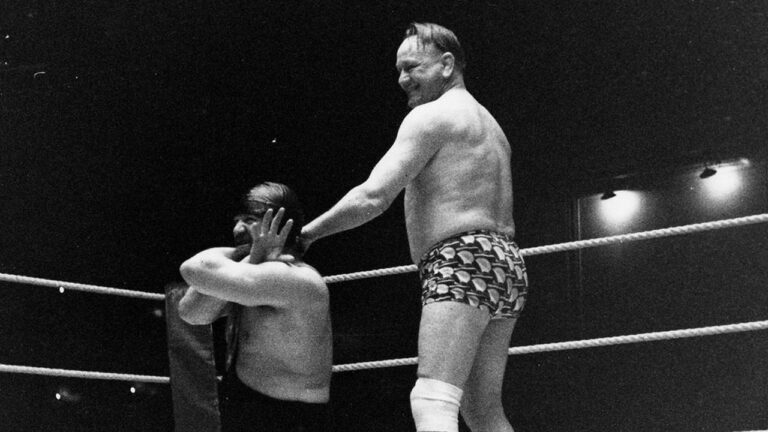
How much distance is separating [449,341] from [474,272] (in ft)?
0.48

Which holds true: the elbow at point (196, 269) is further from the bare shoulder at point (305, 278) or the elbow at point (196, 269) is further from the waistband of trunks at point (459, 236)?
the waistband of trunks at point (459, 236)

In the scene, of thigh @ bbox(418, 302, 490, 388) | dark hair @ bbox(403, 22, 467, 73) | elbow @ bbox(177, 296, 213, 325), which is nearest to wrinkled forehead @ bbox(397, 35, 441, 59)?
dark hair @ bbox(403, 22, 467, 73)

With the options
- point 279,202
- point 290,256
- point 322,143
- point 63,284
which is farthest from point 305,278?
point 322,143

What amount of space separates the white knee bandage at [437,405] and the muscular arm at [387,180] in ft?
1.14

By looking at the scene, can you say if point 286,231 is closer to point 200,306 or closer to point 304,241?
point 304,241

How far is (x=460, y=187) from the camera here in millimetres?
2326

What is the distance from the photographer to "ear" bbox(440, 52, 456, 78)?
2.50 meters

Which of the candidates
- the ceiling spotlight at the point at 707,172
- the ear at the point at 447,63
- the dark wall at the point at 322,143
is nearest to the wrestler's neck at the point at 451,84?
the ear at the point at 447,63

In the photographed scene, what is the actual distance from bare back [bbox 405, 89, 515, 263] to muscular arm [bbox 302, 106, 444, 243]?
0.03 meters

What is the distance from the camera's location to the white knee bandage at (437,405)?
2189mm

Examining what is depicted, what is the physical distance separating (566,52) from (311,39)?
2.97 feet

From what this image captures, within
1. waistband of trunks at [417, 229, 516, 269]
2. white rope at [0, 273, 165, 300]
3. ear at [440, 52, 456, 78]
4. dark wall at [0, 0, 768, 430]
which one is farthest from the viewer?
dark wall at [0, 0, 768, 430]

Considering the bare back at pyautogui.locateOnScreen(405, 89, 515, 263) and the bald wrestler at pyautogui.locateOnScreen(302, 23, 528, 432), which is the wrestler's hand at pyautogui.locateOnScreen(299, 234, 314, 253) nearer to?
the bald wrestler at pyautogui.locateOnScreen(302, 23, 528, 432)

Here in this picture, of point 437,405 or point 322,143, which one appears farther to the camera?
point 322,143
